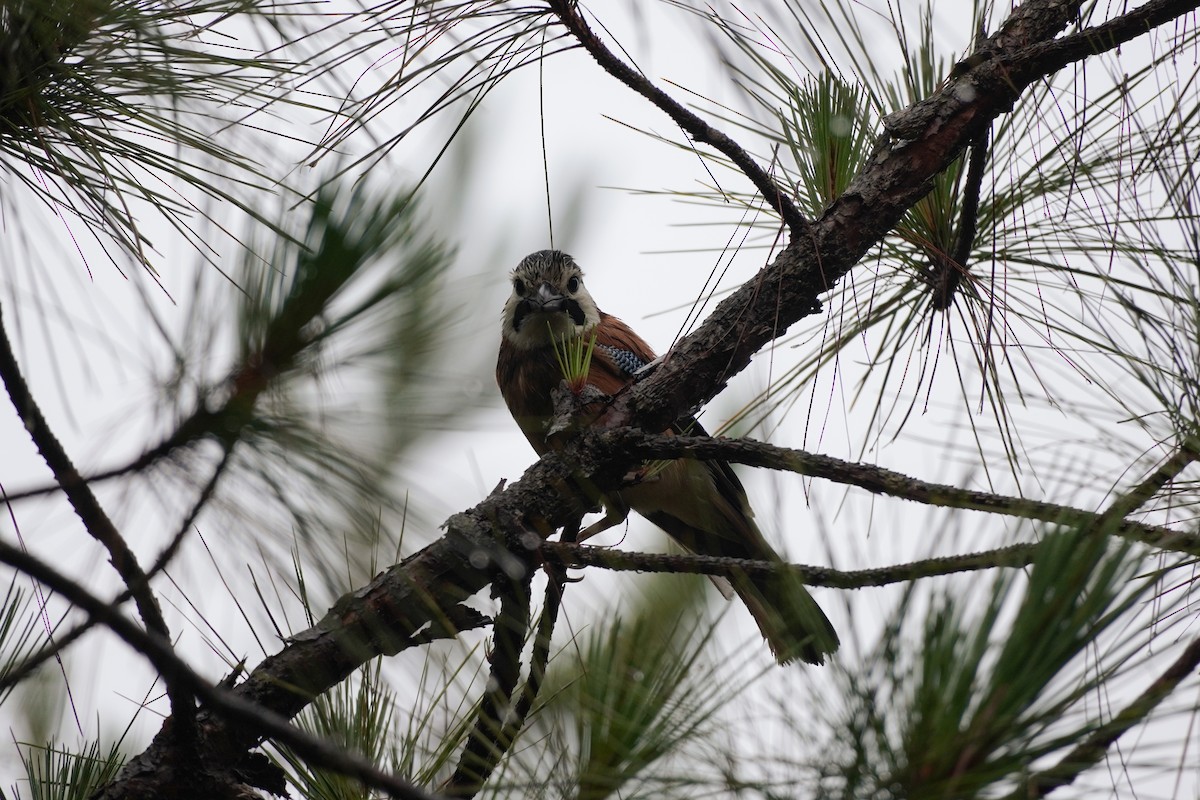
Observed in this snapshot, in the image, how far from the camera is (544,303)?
165 inches

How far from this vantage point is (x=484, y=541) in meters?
2.36

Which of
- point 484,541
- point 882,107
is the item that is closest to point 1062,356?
point 882,107

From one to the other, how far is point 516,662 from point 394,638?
26 centimetres

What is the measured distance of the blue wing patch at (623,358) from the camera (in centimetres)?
423

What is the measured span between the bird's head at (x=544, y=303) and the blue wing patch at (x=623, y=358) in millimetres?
119

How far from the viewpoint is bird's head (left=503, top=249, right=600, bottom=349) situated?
423 cm

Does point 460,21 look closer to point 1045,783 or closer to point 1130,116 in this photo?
point 1130,116

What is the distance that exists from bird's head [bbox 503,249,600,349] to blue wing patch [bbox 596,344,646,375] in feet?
0.39

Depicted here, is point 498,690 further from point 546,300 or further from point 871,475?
point 546,300

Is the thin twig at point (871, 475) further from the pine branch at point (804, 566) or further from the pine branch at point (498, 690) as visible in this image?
the pine branch at point (498, 690)

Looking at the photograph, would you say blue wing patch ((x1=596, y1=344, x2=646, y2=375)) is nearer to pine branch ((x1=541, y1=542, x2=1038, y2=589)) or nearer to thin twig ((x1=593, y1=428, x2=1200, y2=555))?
thin twig ((x1=593, y1=428, x2=1200, y2=555))

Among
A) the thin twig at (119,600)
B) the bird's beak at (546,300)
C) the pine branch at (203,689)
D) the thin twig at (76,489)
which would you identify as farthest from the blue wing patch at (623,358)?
the pine branch at (203,689)

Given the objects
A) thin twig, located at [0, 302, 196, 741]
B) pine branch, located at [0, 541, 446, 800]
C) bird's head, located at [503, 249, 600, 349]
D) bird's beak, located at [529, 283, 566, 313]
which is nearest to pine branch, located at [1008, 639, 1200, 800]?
pine branch, located at [0, 541, 446, 800]

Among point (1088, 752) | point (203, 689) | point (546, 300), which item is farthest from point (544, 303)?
point (1088, 752)
